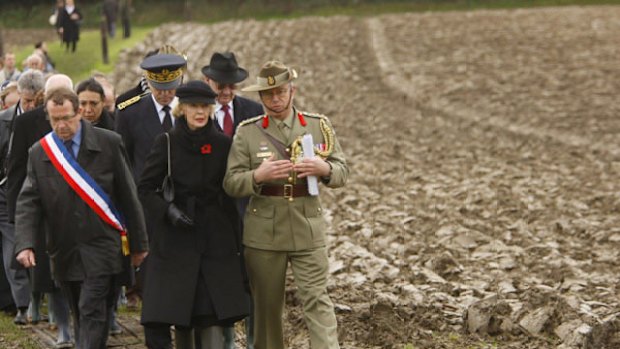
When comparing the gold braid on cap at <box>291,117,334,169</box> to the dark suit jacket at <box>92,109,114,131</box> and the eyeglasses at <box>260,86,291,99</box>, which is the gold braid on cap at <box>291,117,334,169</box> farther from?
the dark suit jacket at <box>92,109,114,131</box>

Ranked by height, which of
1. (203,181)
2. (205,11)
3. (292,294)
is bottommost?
(205,11)

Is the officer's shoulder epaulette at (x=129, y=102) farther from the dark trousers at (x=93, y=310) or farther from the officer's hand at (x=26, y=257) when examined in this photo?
the officer's hand at (x=26, y=257)

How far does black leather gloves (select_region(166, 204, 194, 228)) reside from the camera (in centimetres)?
730

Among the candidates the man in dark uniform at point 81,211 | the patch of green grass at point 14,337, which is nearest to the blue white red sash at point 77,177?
the man in dark uniform at point 81,211

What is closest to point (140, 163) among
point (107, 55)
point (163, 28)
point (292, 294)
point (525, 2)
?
point (292, 294)

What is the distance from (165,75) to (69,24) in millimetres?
24994

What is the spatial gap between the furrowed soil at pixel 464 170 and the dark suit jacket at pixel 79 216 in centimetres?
162

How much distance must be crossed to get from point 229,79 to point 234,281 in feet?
5.40

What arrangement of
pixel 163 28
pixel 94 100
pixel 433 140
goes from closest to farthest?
pixel 94 100, pixel 433 140, pixel 163 28

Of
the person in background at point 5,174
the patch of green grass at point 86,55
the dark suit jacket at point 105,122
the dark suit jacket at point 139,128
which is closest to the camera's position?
the dark suit jacket at point 139,128

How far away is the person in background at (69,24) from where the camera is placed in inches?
1298

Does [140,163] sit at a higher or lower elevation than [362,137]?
higher

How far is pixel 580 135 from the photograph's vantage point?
21.4m

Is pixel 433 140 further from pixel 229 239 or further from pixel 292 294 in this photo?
pixel 229 239
